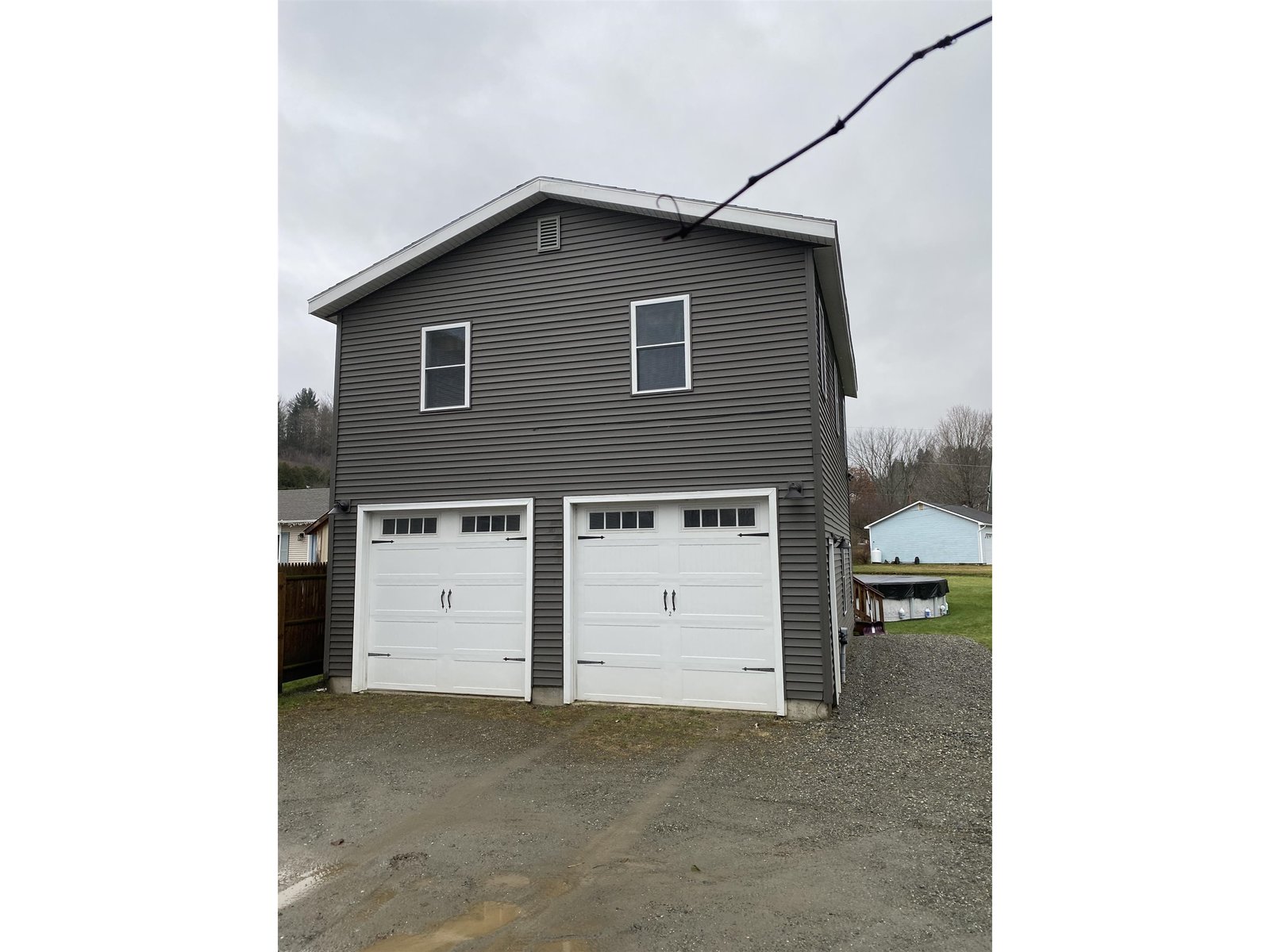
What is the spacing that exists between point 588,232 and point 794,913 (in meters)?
6.88

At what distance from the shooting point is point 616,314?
7.71 m

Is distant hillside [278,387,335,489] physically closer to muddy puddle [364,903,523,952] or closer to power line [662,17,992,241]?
muddy puddle [364,903,523,952]

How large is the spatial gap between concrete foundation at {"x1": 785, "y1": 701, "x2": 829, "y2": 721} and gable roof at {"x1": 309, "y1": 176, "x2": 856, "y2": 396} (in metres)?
4.58

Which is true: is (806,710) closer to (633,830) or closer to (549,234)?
(633,830)

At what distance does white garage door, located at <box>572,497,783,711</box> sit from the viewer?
22.8 feet

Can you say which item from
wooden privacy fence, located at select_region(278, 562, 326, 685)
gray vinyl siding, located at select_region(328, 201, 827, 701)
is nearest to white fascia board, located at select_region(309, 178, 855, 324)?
gray vinyl siding, located at select_region(328, 201, 827, 701)

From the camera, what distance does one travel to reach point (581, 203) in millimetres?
7836

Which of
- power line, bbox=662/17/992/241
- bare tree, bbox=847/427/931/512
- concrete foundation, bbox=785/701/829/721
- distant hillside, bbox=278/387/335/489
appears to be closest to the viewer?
power line, bbox=662/17/992/241

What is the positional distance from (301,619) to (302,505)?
18.2m

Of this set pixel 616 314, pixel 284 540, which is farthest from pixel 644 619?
pixel 284 540

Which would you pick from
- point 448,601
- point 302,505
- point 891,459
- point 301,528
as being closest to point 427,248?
point 448,601

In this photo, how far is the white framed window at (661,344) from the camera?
742 centimetres

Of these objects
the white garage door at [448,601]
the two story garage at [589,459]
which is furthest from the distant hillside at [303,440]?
the white garage door at [448,601]
